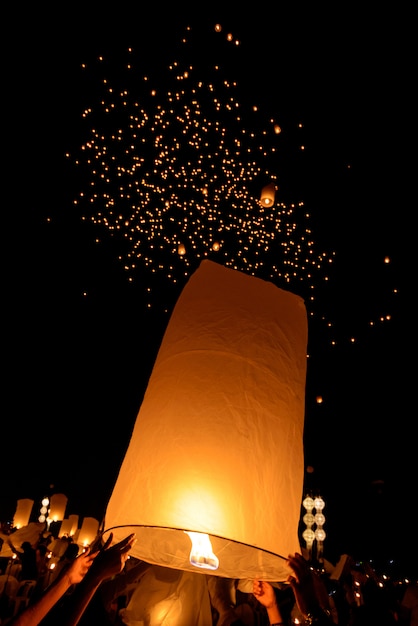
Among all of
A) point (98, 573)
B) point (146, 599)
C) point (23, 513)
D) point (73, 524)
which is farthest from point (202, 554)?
point (73, 524)

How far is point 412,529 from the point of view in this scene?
17.3 meters

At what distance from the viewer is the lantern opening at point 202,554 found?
136 cm

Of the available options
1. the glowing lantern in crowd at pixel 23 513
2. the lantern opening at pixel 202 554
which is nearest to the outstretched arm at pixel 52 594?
the lantern opening at pixel 202 554

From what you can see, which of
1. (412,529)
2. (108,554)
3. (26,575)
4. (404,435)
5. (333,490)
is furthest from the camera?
(333,490)

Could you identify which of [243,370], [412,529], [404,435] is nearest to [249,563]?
[243,370]

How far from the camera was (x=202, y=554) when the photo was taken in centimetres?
138

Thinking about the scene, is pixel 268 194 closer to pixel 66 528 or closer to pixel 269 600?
pixel 269 600

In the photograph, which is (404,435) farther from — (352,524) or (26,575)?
(26,575)

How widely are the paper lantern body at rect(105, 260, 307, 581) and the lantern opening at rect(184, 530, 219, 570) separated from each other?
0.06 m

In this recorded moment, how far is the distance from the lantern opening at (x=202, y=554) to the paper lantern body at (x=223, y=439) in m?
0.06

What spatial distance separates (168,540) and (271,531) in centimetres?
52

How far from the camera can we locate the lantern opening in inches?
53.7

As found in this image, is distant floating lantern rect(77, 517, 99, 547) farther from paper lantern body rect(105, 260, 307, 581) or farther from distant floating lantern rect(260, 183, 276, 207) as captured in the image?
paper lantern body rect(105, 260, 307, 581)

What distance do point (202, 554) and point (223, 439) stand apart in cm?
39
